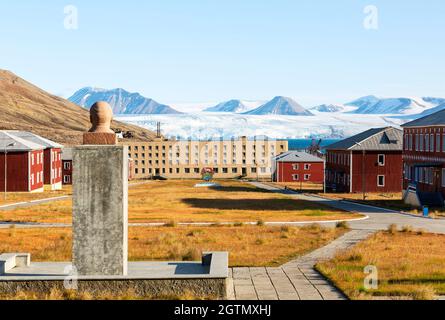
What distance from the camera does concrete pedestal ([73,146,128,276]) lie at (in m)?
16.6

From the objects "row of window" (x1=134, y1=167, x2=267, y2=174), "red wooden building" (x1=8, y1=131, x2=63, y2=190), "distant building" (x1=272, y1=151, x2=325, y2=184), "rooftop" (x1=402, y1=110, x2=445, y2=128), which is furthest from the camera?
"row of window" (x1=134, y1=167, x2=267, y2=174)

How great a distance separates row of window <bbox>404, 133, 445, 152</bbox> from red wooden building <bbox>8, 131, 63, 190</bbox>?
148 feet

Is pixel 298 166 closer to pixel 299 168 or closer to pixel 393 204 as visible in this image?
pixel 299 168

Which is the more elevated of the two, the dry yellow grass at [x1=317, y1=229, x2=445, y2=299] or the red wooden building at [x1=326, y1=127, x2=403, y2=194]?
the red wooden building at [x1=326, y1=127, x2=403, y2=194]

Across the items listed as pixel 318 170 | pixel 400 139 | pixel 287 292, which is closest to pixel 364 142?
pixel 400 139

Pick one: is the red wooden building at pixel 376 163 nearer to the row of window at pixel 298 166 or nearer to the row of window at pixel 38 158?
the row of window at pixel 298 166

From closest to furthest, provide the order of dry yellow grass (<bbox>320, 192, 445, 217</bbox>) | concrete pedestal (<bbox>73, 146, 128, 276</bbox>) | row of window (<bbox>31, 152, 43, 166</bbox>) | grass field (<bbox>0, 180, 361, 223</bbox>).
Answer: concrete pedestal (<bbox>73, 146, 128, 276</bbox>)
grass field (<bbox>0, 180, 361, 223</bbox>)
dry yellow grass (<bbox>320, 192, 445, 217</bbox>)
row of window (<bbox>31, 152, 43, 166</bbox>)

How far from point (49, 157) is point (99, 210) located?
75.0 m

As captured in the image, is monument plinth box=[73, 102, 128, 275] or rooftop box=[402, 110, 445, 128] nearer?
monument plinth box=[73, 102, 128, 275]

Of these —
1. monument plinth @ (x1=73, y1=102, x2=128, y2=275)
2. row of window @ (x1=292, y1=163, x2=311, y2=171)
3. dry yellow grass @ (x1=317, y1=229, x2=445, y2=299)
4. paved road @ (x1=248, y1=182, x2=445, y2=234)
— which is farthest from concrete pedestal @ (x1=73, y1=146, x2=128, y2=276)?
row of window @ (x1=292, y1=163, x2=311, y2=171)

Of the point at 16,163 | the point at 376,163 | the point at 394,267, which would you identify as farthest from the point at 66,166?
the point at 394,267

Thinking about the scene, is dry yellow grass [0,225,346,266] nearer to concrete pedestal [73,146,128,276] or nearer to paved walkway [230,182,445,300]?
paved walkway [230,182,445,300]
